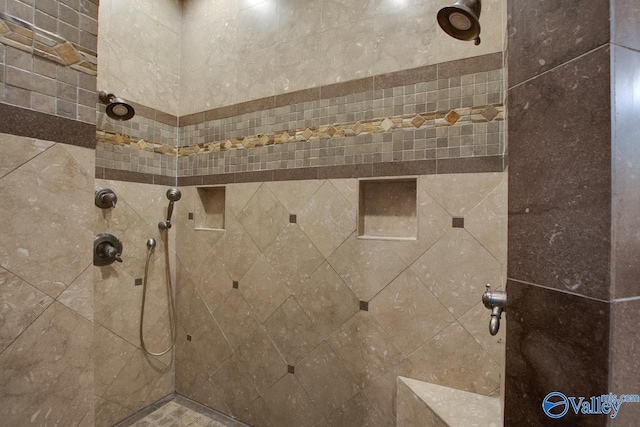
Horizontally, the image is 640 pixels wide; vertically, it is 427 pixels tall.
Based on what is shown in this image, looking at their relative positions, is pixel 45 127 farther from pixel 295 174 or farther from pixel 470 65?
pixel 470 65

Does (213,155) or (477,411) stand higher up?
(213,155)

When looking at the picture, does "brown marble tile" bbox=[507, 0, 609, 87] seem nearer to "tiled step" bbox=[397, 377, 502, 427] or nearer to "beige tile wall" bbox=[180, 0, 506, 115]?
"beige tile wall" bbox=[180, 0, 506, 115]

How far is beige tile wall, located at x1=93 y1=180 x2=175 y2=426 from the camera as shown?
5.86 ft

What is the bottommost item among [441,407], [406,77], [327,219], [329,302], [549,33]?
[441,407]

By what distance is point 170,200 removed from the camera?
206cm

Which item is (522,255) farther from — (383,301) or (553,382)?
(383,301)

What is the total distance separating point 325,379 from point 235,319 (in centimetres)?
68

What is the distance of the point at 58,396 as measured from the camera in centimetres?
81

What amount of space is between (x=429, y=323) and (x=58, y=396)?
4.42 ft

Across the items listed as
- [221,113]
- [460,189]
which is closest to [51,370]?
[460,189]

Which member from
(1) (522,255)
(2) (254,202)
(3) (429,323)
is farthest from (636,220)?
(2) (254,202)

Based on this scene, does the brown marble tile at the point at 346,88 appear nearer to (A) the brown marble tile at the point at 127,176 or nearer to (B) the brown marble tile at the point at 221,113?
(B) the brown marble tile at the point at 221,113

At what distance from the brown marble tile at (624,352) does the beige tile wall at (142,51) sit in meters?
2.34

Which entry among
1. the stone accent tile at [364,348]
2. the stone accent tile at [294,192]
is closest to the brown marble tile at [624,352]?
the stone accent tile at [364,348]
